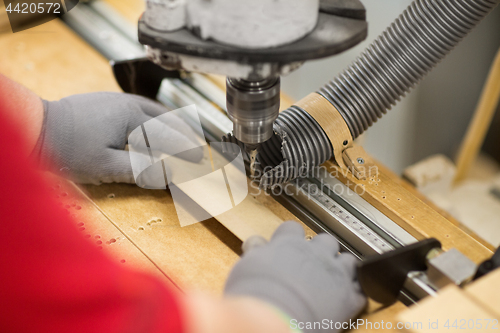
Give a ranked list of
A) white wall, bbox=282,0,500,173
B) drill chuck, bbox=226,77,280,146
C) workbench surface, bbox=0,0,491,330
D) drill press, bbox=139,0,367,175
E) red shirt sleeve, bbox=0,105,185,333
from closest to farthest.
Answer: red shirt sleeve, bbox=0,105,185,333, drill press, bbox=139,0,367,175, drill chuck, bbox=226,77,280,146, workbench surface, bbox=0,0,491,330, white wall, bbox=282,0,500,173

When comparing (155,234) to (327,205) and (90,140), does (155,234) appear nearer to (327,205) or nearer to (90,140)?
(90,140)

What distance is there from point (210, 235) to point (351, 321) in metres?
0.33

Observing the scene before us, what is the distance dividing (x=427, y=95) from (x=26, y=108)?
1.58 meters

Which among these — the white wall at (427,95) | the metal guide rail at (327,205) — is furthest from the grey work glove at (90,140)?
the white wall at (427,95)

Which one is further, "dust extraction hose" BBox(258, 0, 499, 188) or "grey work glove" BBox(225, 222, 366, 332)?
"dust extraction hose" BBox(258, 0, 499, 188)

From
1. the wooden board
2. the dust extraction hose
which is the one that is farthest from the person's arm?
the wooden board

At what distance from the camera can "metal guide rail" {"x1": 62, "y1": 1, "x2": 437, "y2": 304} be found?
83 centimetres

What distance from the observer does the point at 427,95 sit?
1.84 meters

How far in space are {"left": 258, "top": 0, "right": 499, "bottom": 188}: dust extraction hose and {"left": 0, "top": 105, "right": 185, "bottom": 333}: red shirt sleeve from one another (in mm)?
517

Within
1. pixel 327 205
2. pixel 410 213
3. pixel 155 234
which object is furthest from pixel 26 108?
pixel 410 213

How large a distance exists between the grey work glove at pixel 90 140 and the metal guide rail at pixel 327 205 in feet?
0.70

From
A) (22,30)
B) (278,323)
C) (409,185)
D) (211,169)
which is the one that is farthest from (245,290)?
(22,30)

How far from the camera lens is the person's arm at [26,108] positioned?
0.89 meters

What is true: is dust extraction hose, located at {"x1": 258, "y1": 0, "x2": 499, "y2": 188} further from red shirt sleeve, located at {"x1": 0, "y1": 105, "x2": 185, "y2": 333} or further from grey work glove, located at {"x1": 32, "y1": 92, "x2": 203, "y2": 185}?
red shirt sleeve, located at {"x1": 0, "y1": 105, "x2": 185, "y2": 333}
